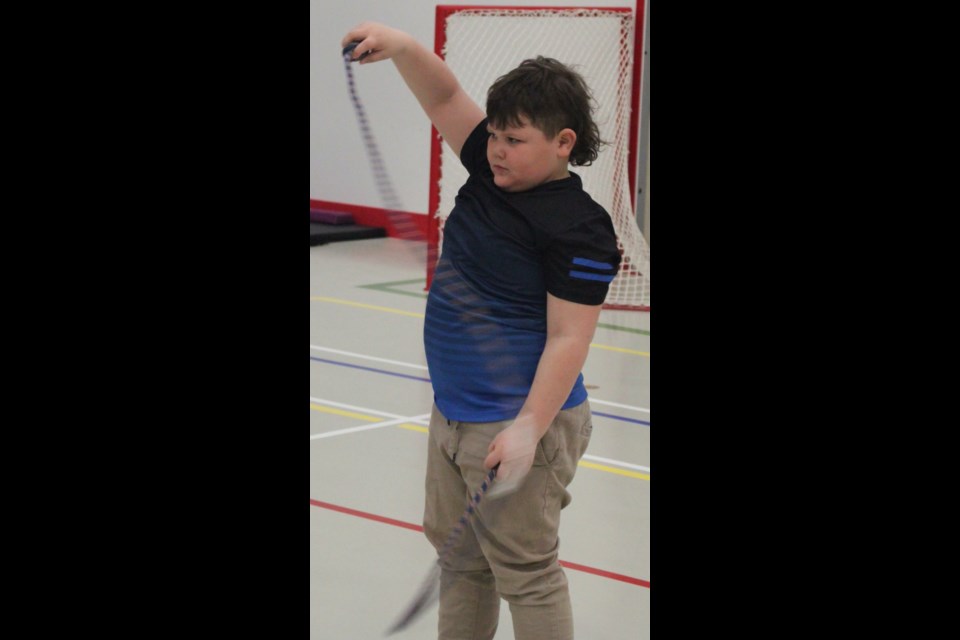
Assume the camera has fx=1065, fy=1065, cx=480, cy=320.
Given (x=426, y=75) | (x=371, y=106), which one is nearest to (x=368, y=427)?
(x=426, y=75)

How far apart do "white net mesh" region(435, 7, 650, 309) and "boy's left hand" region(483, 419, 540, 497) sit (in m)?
3.75

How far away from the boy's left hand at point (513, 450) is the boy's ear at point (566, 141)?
0.40 m

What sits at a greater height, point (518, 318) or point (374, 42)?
point (374, 42)

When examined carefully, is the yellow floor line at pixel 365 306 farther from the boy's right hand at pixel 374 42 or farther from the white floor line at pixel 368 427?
the boy's right hand at pixel 374 42

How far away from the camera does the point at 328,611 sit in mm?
2188

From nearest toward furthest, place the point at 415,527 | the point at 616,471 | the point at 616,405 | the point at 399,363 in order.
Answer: the point at 415,527, the point at 616,471, the point at 616,405, the point at 399,363

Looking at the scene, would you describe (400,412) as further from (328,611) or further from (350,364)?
(328,611)

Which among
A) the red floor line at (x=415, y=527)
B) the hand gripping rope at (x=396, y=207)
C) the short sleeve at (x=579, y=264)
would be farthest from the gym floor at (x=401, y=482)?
the short sleeve at (x=579, y=264)

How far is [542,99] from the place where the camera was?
155 centimetres

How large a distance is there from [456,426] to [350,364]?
8.76 ft

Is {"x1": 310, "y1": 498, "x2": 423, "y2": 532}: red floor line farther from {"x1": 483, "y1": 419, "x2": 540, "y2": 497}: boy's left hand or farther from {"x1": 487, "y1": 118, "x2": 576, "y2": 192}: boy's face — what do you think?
{"x1": 487, "y1": 118, "x2": 576, "y2": 192}: boy's face

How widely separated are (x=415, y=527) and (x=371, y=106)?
494 centimetres

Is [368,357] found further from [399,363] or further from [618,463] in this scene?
[618,463]

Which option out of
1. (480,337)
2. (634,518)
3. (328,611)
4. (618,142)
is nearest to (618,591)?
(634,518)
